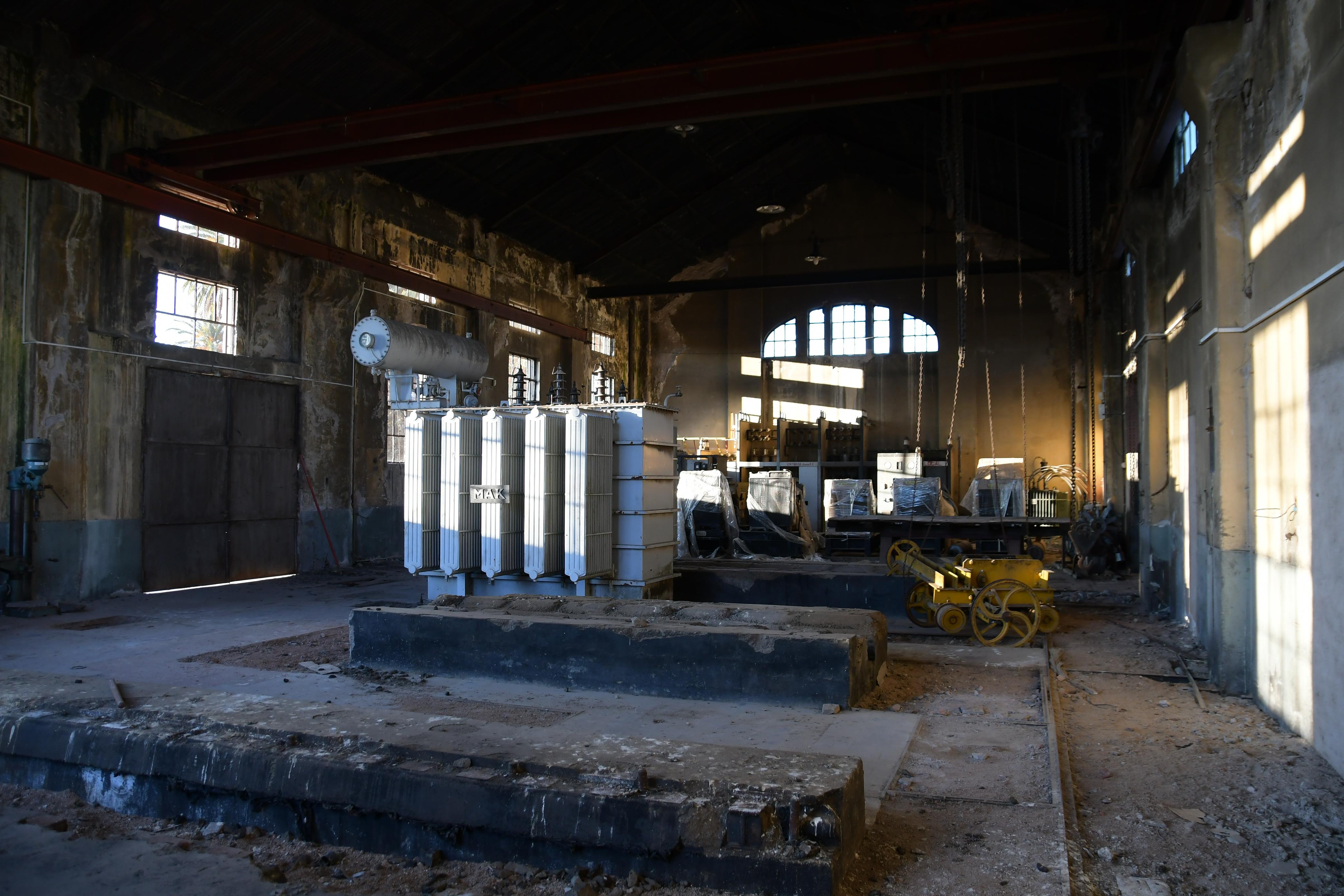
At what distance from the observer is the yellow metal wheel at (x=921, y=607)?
31.9 feet

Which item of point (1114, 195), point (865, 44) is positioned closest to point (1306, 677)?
point (865, 44)

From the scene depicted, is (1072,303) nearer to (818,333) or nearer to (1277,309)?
(818,333)

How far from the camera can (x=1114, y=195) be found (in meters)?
15.6

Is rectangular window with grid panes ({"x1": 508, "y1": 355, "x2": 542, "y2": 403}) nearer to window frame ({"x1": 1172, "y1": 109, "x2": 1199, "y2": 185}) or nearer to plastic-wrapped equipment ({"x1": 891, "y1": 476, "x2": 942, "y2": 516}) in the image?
plastic-wrapped equipment ({"x1": 891, "y1": 476, "x2": 942, "y2": 516})

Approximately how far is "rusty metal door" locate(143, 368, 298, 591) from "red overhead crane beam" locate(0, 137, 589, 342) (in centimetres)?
218

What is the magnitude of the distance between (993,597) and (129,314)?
36.9 ft

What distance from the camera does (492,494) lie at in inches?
352

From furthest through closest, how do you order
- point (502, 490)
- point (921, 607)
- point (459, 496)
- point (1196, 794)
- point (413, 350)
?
point (413, 350) < point (921, 607) < point (459, 496) < point (502, 490) < point (1196, 794)

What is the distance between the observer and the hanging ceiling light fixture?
22.6 metres

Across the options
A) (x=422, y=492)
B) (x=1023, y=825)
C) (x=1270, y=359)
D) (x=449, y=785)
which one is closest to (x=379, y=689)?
(x=422, y=492)

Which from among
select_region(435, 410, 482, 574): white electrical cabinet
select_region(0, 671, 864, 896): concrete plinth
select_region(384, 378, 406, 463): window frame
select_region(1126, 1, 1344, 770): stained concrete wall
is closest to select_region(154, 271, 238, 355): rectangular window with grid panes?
select_region(384, 378, 406, 463): window frame

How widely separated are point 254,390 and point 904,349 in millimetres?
15840

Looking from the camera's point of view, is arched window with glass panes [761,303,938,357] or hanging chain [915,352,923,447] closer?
hanging chain [915,352,923,447]

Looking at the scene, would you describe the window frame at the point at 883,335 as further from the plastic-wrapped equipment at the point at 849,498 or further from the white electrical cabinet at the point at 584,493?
the white electrical cabinet at the point at 584,493
